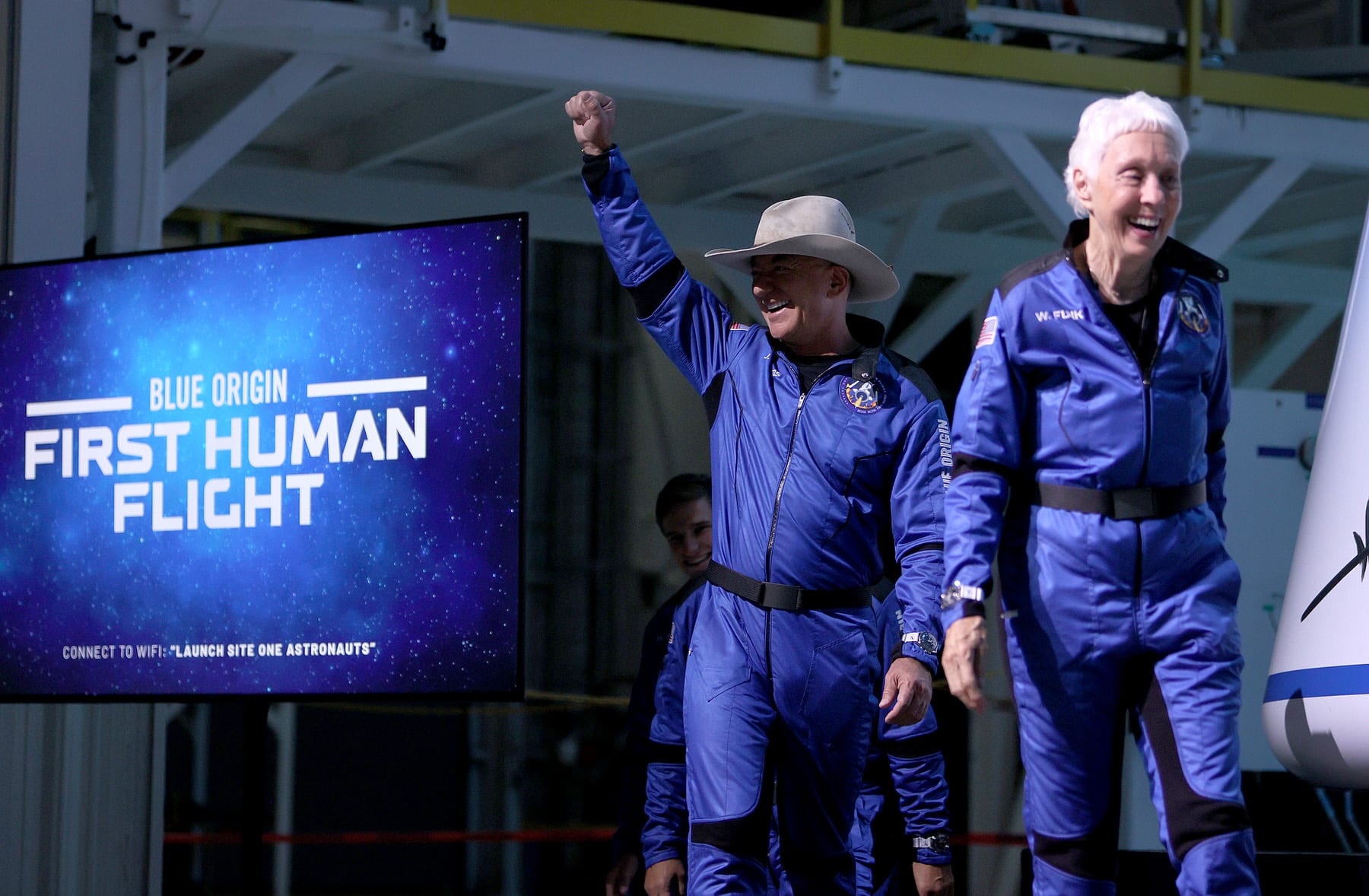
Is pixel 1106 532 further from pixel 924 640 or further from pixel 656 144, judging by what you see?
pixel 656 144

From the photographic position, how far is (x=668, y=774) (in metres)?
→ 4.85

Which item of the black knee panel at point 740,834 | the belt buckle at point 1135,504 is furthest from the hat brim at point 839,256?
the black knee panel at point 740,834

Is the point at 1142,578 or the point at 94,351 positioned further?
the point at 94,351

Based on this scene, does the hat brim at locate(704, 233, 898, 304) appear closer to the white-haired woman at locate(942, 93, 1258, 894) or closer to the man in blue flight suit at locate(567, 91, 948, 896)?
the man in blue flight suit at locate(567, 91, 948, 896)

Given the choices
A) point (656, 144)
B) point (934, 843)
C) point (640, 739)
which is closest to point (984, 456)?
point (934, 843)

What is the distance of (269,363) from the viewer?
15.0 feet

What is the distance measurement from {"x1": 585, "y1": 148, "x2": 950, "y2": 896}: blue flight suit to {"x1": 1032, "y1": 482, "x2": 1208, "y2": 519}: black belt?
2.13 feet

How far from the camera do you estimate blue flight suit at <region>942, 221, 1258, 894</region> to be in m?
3.29

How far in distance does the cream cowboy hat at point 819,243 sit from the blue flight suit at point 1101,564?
759 millimetres

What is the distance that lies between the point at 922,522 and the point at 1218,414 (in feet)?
2.44

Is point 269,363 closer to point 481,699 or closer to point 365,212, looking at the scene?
point 481,699

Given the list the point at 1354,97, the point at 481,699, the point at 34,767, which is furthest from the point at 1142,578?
the point at 1354,97

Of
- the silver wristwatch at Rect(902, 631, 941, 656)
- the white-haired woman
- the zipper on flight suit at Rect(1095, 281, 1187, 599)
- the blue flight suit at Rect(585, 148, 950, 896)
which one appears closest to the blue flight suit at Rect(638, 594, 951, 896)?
the blue flight suit at Rect(585, 148, 950, 896)

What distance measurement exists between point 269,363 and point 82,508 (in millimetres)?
769
